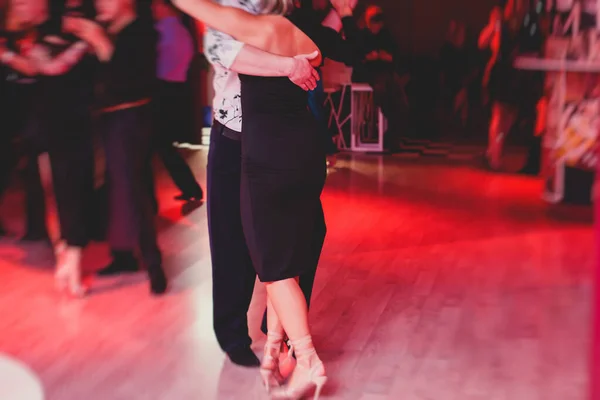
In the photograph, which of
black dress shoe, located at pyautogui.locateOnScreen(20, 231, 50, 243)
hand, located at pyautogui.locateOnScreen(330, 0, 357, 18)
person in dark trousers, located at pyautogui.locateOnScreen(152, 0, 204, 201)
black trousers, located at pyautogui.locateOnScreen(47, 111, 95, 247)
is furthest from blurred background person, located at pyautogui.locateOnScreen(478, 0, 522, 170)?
black trousers, located at pyautogui.locateOnScreen(47, 111, 95, 247)

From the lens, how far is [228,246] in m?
2.99

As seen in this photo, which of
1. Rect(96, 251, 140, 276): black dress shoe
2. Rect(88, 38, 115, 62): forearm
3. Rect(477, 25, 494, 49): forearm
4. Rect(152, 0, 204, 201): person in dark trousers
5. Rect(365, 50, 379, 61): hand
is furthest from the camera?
Rect(365, 50, 379, 61): hand

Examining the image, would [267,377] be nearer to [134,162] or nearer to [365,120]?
[134,162]

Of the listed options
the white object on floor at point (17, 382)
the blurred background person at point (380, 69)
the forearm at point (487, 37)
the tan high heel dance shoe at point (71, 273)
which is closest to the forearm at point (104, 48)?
the tan high heel dance shoe at point (71, 273)

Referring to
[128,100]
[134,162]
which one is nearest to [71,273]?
[134,162]

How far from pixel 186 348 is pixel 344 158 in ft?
15.2

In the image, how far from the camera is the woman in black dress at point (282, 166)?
8.18 ft

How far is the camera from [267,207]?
2.58 m

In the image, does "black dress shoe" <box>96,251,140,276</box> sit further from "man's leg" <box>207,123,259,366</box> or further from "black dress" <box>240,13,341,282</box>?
"black dress" <box>240,13,341,282</box>

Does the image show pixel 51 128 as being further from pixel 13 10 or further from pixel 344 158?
pixel 344 158

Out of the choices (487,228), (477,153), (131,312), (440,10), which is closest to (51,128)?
(131,312)

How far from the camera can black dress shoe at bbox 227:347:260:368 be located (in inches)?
118

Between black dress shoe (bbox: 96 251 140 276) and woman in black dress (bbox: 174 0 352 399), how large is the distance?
163 centimetres

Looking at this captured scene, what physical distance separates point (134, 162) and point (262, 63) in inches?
56.0
